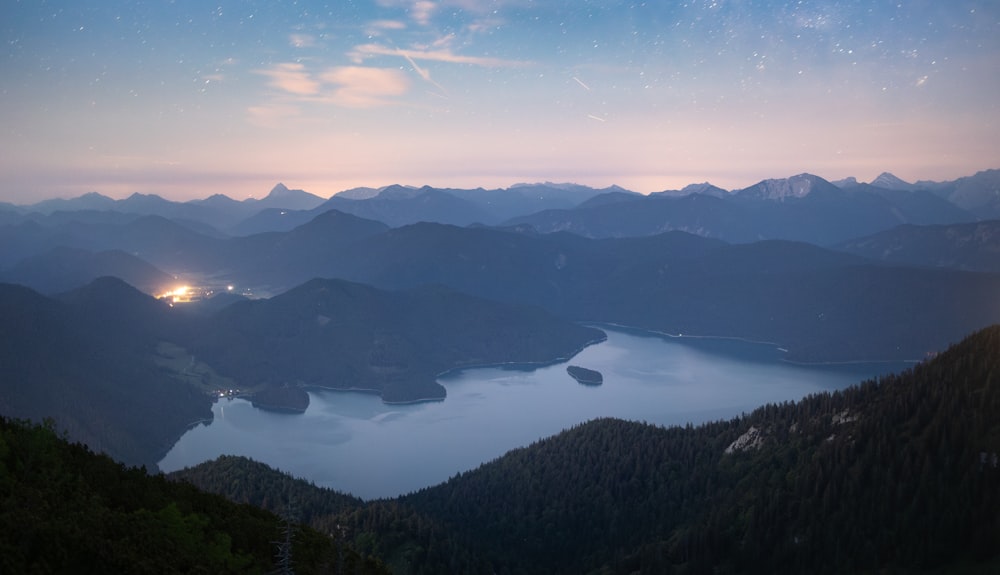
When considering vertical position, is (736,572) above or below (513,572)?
above

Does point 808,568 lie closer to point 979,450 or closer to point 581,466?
point 979,450

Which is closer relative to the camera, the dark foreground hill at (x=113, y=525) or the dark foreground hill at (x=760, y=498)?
the dark foreground hill at (x=113, y=525)

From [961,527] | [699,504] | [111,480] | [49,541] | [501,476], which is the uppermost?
[49,541]

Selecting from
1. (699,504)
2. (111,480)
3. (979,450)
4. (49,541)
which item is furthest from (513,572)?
(49,541)

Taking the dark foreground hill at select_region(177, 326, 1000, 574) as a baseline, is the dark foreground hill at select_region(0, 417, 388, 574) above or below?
above

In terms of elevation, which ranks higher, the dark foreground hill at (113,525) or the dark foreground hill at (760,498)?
the dark foreground hill at (113,525)
